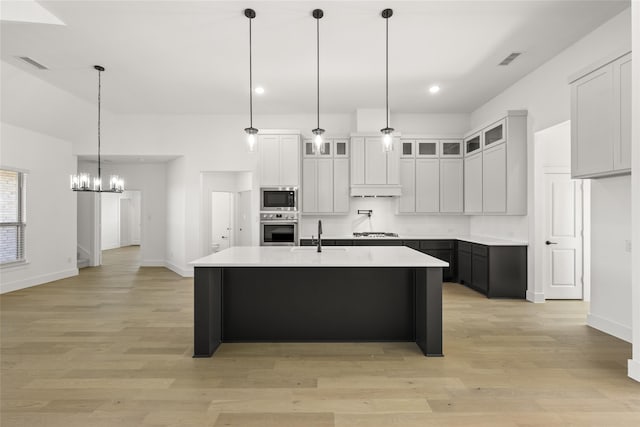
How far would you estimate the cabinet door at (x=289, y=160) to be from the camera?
22.0ft

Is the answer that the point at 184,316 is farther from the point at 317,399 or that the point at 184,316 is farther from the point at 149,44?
the point at 149,44

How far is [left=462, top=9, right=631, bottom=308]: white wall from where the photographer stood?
3889 mm

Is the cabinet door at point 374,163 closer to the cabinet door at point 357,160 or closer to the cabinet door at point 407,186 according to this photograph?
the cabinet door at point 357,160

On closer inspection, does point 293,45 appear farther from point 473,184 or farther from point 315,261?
point 473,184

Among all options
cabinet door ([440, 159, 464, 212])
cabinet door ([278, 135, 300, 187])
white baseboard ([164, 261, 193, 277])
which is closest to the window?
white baseboard ([164, 261, 193, 277])

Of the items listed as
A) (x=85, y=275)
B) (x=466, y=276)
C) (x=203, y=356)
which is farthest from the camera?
(x=85, y=275)

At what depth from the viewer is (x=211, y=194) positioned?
7.81 meters

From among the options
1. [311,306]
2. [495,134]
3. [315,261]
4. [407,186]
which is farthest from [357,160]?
[315,261]

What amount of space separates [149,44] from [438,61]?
12.2ft

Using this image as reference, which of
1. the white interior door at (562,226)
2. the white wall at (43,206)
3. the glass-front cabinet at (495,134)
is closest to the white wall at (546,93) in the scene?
the white interior door at (562,226)

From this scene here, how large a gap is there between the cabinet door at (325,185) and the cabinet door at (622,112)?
4.40 m

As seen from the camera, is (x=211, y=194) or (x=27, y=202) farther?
(x=211, y=194)

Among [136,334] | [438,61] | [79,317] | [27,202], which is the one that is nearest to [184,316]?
[136,334]

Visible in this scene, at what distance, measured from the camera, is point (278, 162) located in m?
6.73
